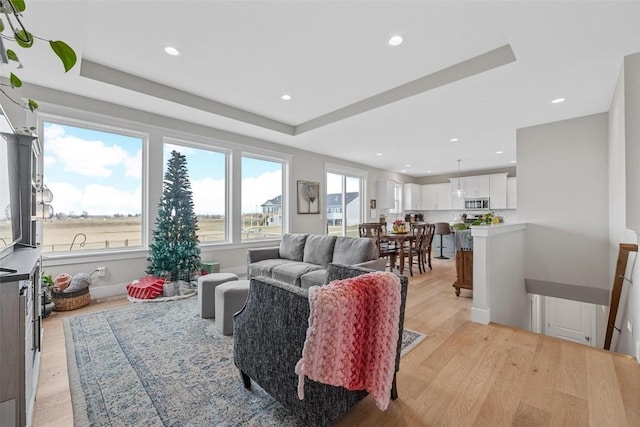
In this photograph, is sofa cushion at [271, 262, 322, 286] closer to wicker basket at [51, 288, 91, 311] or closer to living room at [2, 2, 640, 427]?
living room at [2, 2, 640, 427]

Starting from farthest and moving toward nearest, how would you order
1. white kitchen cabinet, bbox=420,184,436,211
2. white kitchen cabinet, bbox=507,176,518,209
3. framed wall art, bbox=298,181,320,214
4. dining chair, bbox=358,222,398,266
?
white kitchen cabinet, bbox=420,184,436,211 → white kitchen cabinet, bbox=507,176,518,209 → framed wall art, bbox=298,181,320,214 → dining chair, bbox=358,222,398,266

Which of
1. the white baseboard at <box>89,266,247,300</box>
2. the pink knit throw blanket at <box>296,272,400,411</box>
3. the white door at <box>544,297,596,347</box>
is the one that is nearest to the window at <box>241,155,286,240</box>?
the white baseboard at <box>89,266,247,300</box>

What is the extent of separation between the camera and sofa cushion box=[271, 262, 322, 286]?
340 centimetres

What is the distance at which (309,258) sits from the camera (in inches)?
157

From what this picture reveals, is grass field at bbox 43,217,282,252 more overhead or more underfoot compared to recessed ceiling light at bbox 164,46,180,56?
more underfoot

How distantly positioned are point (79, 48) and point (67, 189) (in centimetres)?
189

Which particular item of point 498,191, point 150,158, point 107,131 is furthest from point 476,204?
point 107,131

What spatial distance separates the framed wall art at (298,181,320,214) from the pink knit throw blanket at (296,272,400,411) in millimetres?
4607

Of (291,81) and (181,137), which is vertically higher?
(291,81)

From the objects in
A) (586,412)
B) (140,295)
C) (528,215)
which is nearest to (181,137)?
(140,295)

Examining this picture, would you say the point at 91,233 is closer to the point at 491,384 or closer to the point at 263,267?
the point at 263,267

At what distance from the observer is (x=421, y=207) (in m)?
9.67

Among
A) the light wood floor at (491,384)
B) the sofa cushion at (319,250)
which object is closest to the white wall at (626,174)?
the light wood floor at (491,384)

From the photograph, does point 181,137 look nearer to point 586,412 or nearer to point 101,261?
point 101,261
